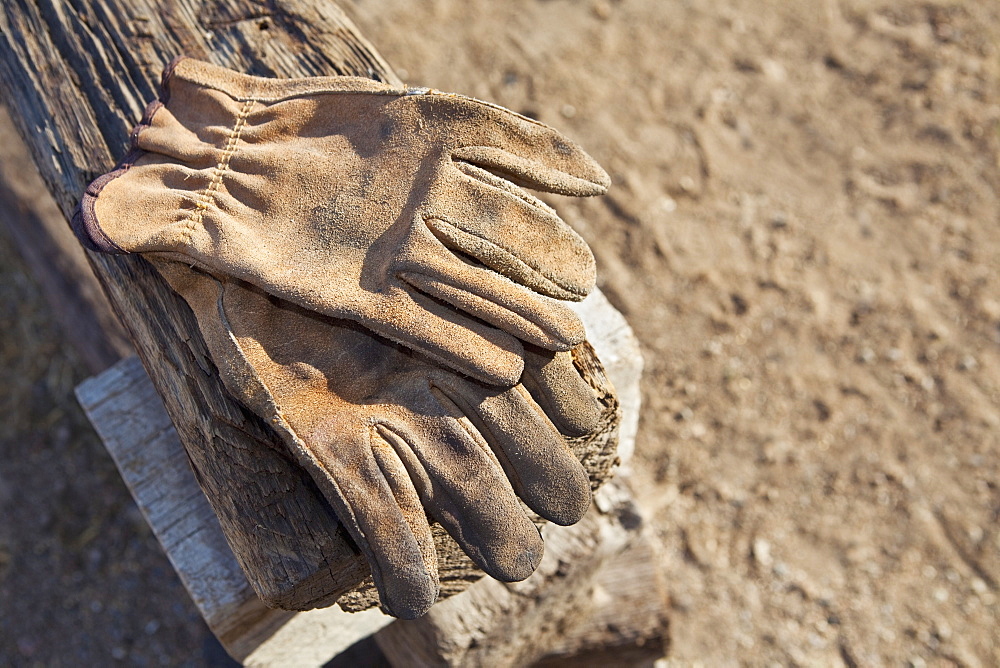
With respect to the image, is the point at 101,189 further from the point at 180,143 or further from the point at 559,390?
the point at 559,390

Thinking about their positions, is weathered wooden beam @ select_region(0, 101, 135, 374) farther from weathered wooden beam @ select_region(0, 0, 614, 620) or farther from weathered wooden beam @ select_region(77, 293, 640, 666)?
weathered wooden beam @ select_region(0, 0, 614, 620)

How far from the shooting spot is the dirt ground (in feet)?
9.37

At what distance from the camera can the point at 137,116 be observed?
212cm

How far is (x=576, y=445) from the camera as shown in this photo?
71.6 inches

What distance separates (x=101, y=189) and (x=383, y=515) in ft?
3.72

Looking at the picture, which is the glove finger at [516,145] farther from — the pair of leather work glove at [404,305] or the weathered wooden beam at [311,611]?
the weathered wooden beam at [311,611]

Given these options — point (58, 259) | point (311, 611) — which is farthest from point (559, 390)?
point (58, 259)

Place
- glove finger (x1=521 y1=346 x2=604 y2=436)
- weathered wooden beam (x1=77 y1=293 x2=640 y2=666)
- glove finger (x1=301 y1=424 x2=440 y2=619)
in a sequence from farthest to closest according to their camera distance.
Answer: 1. weathered wooden beam (x1=77 y1=293 x2=640 y2=666)
2. glove finger (x1=521 y1=346 x2=604 y2=436)
3. glove finger (x1=301 y1=424 x2=440 y2=619)

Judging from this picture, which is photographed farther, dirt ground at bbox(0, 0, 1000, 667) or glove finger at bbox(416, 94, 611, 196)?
dirt ground at bbox(0, 0, 1000, 667)

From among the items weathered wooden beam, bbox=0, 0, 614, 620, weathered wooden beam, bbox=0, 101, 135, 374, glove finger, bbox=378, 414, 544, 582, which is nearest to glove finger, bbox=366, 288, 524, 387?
glove finger, bbox=378, 414, 544, 582

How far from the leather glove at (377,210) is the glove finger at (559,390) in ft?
0.27

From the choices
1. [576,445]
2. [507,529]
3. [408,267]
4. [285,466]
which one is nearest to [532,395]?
[576,445]

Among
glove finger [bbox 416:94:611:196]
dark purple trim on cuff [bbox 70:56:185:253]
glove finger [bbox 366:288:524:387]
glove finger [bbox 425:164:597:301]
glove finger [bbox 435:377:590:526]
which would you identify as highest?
glove finger [bbox 416:94:611:196]

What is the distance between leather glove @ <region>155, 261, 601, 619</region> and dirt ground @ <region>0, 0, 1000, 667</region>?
3.65 feet
